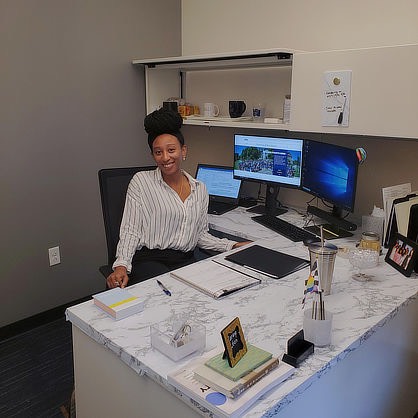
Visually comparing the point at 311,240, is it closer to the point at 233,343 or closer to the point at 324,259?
the point at 324,259

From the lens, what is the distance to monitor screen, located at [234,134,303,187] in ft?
8.22

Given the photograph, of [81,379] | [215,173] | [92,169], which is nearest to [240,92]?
[215,173]

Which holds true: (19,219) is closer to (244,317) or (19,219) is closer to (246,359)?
(244,317)

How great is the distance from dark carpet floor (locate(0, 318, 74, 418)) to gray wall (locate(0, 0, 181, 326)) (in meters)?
0.17

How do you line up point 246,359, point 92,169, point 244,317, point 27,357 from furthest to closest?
1. point 92,169
2. point 27,357
3. point 244,317
4. point 246,359

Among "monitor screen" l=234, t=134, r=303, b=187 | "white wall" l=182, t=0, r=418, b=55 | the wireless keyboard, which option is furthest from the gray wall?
the wireless keyboard

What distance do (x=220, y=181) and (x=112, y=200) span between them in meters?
0.97

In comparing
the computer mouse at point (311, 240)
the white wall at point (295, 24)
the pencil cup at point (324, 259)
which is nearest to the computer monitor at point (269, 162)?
the computer mouse at point (311, 240)

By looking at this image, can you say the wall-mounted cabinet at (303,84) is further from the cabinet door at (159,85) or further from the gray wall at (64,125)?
the gray wall at (64,125)

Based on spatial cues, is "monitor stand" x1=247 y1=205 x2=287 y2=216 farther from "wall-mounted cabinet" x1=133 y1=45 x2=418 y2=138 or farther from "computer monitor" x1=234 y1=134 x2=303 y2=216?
"wall-mounted cabinet" x1=133 y1=45 x2=418 y2=138

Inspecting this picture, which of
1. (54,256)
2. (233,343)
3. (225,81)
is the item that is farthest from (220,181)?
(233,343)

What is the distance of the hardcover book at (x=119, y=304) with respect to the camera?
1.35m

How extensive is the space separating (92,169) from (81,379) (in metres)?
1.74

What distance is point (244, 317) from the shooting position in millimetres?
1375
